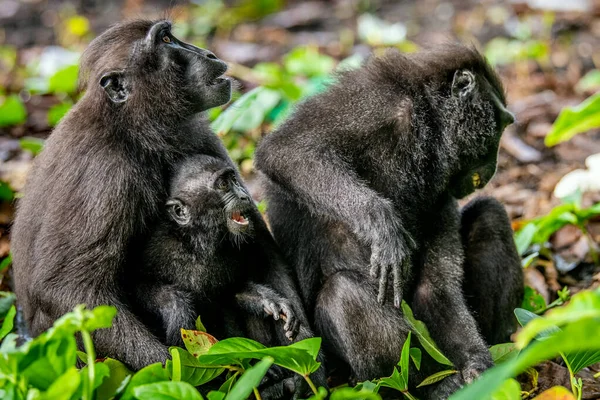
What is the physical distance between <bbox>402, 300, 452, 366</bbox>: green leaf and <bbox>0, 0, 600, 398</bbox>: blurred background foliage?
61cm

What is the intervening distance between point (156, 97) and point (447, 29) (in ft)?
24.2

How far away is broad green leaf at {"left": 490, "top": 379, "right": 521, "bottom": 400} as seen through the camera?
10.9 ft

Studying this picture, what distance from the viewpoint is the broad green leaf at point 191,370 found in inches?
152

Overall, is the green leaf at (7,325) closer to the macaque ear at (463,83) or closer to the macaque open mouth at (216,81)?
the macaque open mouth at (216,81)

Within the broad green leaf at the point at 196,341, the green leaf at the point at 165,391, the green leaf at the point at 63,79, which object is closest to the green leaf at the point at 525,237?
the broad green leaf at the point at 196,341

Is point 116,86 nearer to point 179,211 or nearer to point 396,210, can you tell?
point 179,211

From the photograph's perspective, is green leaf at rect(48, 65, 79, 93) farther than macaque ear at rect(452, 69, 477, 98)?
Yes

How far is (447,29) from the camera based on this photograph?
11094 millimetres

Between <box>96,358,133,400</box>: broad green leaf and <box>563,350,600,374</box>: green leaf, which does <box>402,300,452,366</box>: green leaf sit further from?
<box>96,358,133,400</box>: broad green leaf

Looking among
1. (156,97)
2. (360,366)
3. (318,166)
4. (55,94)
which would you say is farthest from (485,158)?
(55,94)

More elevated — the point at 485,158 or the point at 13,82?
the point at 485,158

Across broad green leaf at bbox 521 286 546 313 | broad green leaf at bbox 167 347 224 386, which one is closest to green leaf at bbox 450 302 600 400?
broad green leaf at bbox 167 347 224 386

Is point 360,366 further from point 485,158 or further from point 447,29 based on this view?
point 447,29

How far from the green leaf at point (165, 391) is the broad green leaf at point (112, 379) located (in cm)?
32
